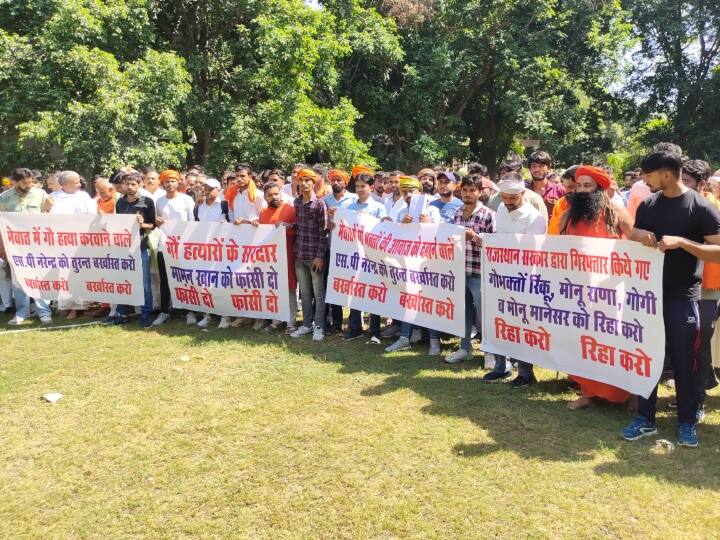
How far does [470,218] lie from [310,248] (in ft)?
6.86

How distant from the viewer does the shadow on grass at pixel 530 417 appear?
375 centimetres

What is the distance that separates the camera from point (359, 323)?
272 inches

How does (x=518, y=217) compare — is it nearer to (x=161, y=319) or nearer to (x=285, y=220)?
(x=285, y=220)

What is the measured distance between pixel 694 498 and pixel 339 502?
215 cm

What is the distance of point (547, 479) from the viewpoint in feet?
11.7

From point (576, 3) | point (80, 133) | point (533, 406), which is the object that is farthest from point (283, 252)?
point (576, 3)

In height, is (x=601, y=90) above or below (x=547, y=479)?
above

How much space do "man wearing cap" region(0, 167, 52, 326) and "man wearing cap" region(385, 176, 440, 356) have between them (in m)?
5.22

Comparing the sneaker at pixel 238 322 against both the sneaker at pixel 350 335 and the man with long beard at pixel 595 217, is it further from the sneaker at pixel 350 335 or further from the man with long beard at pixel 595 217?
the man with long beard at pixel 595 217

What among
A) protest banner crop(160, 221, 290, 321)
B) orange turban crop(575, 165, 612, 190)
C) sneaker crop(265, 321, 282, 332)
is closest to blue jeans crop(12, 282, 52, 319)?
protest banner crop(160, 221, 290, 321)

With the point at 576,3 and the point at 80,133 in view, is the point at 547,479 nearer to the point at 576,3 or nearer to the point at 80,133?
the point at 80,133

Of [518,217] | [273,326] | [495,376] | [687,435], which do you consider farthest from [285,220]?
[687,435]

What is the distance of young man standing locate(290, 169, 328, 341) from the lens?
6.68m

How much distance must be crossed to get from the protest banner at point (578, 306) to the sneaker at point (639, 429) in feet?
0.67
